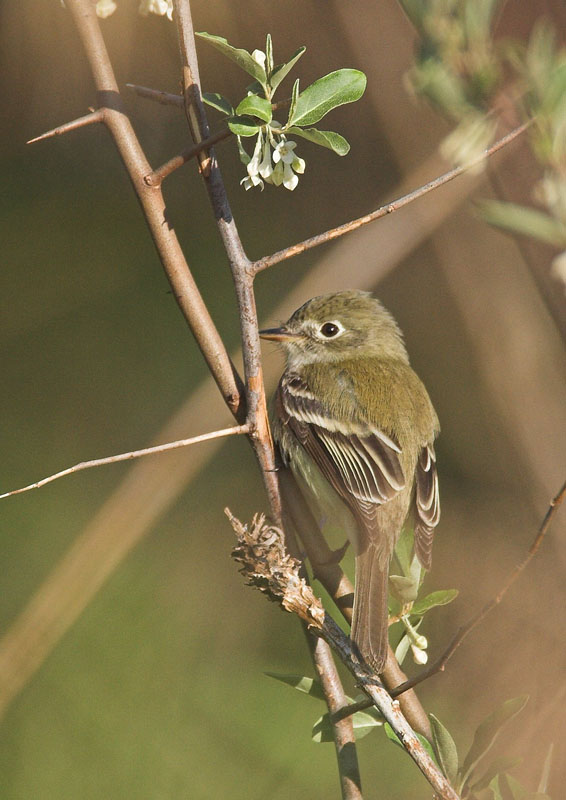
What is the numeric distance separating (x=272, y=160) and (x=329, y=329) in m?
1.81

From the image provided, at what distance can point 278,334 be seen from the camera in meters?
3.26

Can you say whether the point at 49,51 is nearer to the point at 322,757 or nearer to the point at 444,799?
the point at 322,757

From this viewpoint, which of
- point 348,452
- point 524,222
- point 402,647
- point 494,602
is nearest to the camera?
point 524,222

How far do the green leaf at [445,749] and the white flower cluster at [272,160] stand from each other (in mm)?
927

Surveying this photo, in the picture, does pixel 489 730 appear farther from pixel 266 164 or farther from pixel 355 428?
pixel 355 428

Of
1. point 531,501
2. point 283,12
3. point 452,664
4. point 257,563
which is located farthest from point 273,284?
point 257,563

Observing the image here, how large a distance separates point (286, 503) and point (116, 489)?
1.61 meters

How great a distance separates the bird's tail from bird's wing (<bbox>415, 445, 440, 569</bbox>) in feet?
0.57

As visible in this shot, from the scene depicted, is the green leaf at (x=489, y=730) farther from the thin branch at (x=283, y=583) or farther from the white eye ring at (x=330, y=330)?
the white eye ring at (x=330, y=330)

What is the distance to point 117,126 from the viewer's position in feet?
5.16

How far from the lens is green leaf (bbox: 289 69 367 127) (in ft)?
4.71

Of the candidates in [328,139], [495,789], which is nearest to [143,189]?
[328,139]

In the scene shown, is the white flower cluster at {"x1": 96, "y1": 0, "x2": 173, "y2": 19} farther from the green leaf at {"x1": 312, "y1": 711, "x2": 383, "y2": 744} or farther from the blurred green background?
the green leaf at {"x1": 312, "y1": 711, "x2": 383, "y2": 744}

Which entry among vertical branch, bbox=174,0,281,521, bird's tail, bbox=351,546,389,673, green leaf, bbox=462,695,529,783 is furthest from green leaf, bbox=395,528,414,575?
vertical branch, bbox=174,0,281,521
